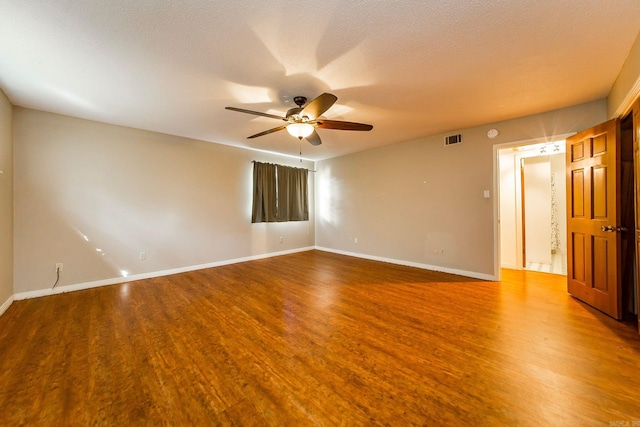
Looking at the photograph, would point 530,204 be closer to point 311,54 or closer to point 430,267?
point 430,267

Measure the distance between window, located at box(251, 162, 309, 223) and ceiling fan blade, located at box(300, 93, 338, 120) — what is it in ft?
10.7

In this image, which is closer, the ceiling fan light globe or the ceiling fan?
the ceiling fan

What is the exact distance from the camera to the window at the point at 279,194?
17.6 feet

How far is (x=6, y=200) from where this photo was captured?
2.81 meters

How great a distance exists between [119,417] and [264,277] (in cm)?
268

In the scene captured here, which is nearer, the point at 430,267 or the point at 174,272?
the point at 174,272

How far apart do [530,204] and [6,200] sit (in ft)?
27.4

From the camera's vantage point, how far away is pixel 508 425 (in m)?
1.25

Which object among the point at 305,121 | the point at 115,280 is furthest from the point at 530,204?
the point at 115,280

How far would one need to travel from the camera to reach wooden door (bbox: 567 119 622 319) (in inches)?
94.7

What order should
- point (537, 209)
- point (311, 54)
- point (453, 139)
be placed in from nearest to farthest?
1. point (311, 54)
2. point (453, 139)
3. point (537, 209)

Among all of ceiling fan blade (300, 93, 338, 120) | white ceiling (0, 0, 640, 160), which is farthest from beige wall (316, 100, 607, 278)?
ceiling fan blade (300, 93, 338, 120)

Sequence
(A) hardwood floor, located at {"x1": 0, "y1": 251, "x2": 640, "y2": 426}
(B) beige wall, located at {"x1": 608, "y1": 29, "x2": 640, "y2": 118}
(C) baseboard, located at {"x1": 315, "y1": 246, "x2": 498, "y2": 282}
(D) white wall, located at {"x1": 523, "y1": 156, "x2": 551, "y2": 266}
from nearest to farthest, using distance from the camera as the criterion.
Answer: (A) hardwood floor, located at {"x1": 0, "y1": 251, "x2": 640, "y2": 426} < (B) beige wall, located at {"x1": 608, "y1": 29, "x2": 640, "y2": 118} < (C) baseboard, located at {"x1": 315, "y1": 246, "x2": 498, "y2": 282} < (D) white wall, located at {"x1": 523, "y1": 156, "x2": 551, "y2": 266}

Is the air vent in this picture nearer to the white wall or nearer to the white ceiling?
the white ceiling
